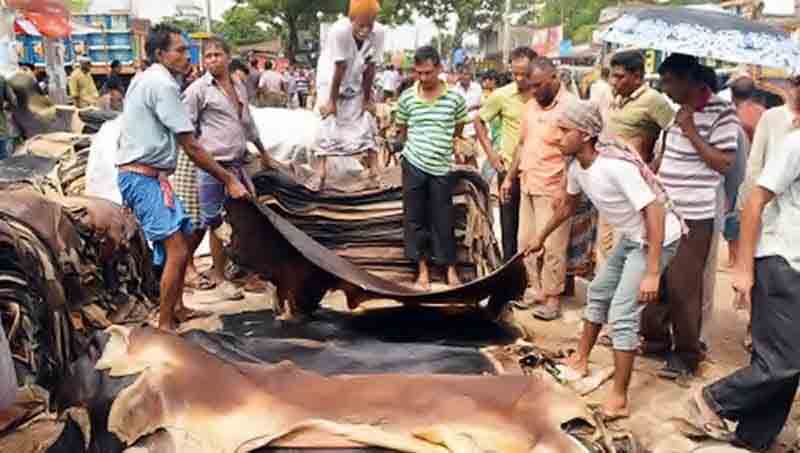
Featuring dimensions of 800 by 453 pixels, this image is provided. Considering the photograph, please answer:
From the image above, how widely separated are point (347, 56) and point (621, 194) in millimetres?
2897

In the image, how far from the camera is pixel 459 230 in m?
5.49

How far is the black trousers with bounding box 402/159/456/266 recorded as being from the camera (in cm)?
529

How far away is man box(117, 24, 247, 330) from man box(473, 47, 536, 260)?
2.16 metres

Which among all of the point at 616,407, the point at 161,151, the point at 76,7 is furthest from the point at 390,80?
the point at 76,7

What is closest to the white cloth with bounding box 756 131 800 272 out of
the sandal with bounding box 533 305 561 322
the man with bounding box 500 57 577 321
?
the man with bounding box 500 57 577 321

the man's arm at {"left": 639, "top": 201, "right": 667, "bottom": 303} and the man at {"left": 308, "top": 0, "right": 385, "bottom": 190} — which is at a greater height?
the man at {"left": 308, "top": 0, "right": 385, "bottom": 190}

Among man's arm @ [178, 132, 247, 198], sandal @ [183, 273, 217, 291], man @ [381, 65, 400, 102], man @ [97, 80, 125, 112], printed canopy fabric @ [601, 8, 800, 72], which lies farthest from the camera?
man @ [381, 65, 400, 102]

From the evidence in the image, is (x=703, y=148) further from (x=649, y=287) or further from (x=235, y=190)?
(x=235, y=190)

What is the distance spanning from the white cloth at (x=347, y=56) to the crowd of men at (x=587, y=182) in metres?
0.01

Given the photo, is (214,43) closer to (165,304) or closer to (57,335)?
(165,304)

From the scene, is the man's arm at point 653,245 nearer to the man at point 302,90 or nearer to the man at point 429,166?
the man at point 429,166

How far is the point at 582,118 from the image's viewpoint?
363 centimetres

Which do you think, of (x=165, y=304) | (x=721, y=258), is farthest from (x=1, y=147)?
(x=721, y=258)

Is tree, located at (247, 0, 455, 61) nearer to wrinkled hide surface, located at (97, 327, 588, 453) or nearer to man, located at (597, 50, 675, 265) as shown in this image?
man, located at (597, 50, 675, 265)
